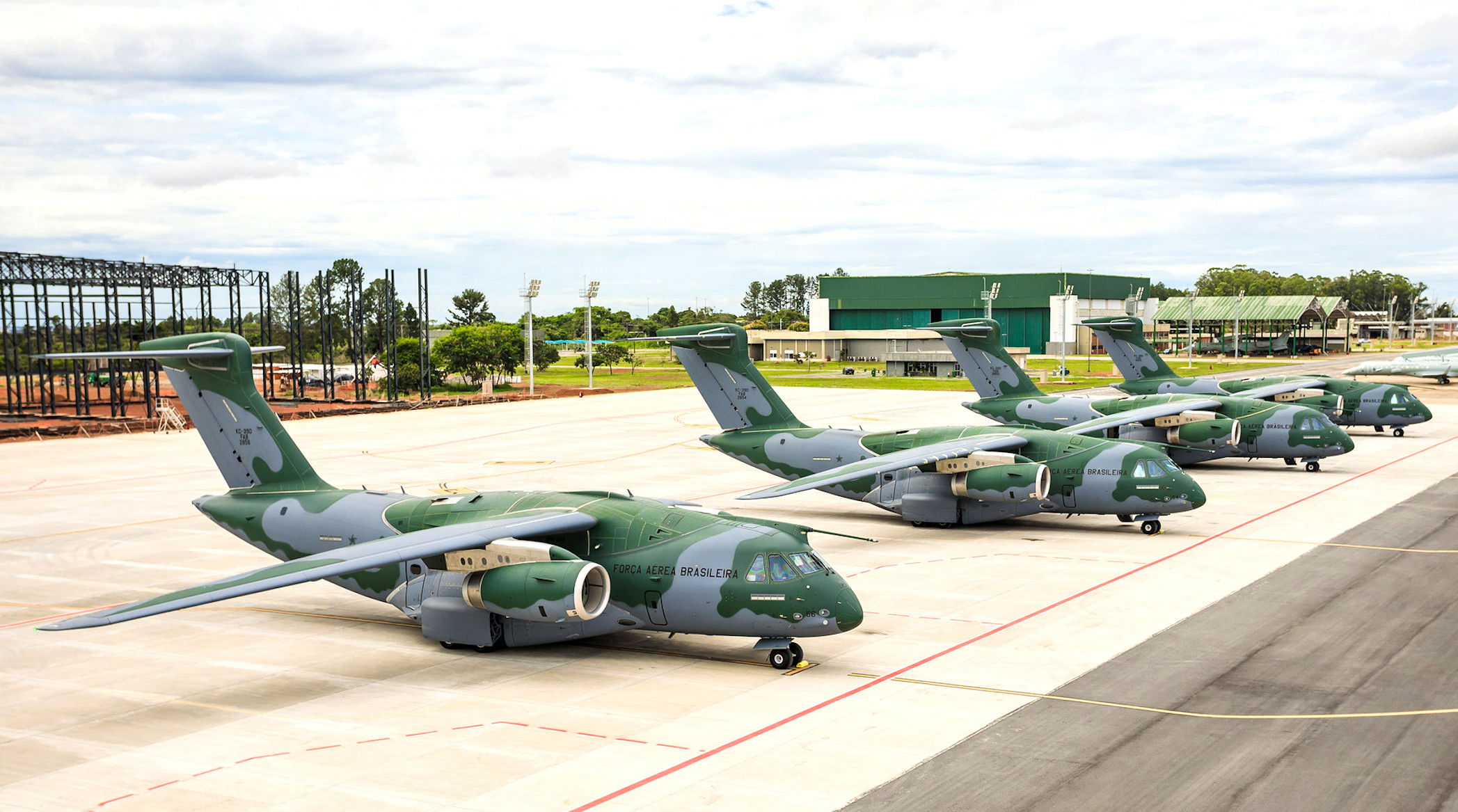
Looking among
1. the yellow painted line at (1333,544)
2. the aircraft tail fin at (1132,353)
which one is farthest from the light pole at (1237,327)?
the yellow painted line at (1333,544)

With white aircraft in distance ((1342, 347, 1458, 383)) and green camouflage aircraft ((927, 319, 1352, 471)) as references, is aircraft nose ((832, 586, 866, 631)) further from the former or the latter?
white aircraft in distance ((1342, 347, 1458, 383))

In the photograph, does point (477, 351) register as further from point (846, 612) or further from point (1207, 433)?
point (846, 612)

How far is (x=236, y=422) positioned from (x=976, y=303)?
15411 cm

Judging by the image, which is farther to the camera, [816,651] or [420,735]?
[816,651]

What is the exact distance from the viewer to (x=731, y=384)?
38.9 meters

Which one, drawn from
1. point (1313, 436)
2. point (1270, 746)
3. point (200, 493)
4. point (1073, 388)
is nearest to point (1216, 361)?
point (1073, 388)

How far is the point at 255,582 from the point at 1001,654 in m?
13.3

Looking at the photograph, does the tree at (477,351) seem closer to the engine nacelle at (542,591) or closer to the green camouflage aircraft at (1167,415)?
the green camouflage aircraft at (1167,415)

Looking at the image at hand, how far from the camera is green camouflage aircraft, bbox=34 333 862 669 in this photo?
20.9m

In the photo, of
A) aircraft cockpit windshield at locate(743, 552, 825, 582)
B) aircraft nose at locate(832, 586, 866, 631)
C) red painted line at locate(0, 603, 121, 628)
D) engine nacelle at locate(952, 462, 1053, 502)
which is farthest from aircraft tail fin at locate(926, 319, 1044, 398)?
red painted line at locate(0, 603, 121, 628)

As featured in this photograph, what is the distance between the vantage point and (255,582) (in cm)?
1822

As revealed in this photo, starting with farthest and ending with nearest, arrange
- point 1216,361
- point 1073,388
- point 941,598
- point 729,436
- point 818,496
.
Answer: point 1216,361 → point 1073,388 → point 818,496 → point 729,436 → point 941,598

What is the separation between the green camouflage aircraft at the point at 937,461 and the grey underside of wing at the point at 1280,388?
1999 centimetres

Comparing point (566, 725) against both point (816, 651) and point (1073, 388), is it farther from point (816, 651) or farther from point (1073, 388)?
point (1073, 388)
